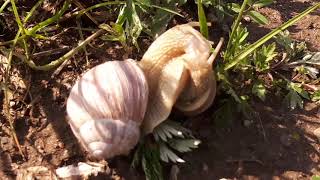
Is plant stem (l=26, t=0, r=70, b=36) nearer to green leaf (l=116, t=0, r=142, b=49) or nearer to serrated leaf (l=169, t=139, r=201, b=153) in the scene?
green leaf (l=116, t=0, r=142, b=49)

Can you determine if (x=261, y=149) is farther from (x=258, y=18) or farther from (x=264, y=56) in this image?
(x=258, y=18)

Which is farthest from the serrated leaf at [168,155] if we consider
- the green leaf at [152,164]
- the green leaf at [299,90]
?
the green leaf at [299,90]

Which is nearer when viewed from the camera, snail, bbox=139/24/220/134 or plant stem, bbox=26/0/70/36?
snail, bbox=139/24/220/134

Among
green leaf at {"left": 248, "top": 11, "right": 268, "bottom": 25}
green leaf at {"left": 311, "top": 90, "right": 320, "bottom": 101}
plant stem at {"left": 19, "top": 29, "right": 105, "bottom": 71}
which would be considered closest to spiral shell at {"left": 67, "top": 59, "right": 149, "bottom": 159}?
plant stem at {"left": 19, "top": 29, "right": 105, "bottom": 71}

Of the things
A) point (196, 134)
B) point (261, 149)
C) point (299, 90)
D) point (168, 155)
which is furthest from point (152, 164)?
point (299, 90)

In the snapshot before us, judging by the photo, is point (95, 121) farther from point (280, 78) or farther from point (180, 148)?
point (280, 78)

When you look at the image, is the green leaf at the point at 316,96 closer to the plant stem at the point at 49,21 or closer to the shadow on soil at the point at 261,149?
the shadow on soil at the point at 261,149

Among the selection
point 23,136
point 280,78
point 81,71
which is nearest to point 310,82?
point 280,78
